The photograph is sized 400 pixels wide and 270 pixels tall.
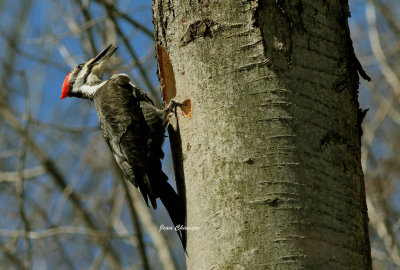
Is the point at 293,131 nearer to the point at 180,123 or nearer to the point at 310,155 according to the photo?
the point at 310,155

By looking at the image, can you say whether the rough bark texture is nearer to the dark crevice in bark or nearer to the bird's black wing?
the dark crevice in bark

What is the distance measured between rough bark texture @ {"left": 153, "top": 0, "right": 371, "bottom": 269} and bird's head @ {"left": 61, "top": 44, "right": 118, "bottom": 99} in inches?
96.4

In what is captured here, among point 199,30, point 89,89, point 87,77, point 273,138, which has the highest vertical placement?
point 87,77

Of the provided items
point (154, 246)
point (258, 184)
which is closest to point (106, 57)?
point (154, 246)

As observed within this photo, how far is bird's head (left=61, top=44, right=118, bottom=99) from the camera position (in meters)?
5.09

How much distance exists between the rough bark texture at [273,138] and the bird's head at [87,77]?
2.45 m

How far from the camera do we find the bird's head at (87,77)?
16.7ft

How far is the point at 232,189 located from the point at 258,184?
0.12 m

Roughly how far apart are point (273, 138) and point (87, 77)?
3261 mm

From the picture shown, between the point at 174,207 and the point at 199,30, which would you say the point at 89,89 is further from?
the point at 199,30

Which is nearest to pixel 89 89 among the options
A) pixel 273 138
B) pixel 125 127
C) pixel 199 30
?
pixel 125 127

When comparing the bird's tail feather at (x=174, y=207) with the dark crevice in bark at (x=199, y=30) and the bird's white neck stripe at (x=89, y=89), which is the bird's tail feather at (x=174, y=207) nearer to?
the dark crevice in bark at (x=199, y=30)

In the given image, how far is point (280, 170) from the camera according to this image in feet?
7.38

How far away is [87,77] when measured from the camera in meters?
5.20
